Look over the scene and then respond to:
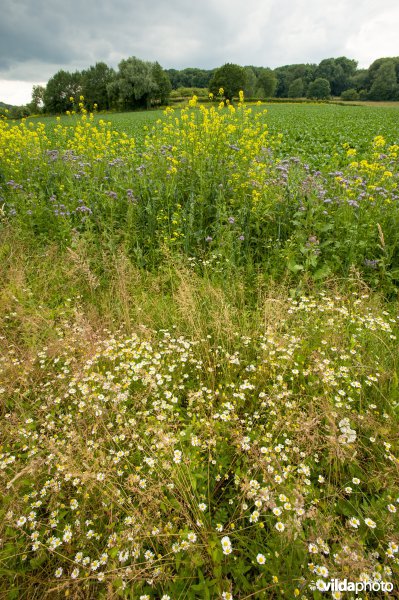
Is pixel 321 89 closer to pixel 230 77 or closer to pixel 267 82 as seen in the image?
pixel 267 82

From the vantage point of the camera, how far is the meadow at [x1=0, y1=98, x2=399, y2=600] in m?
1.64

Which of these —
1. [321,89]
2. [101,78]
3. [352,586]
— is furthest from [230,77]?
[352,586]

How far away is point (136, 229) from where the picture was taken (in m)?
5.28

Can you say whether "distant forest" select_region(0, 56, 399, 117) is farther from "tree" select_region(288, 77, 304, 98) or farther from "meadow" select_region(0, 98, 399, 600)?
"meadow" select_region(0, 98, 399, 600)

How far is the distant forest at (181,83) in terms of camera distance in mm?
32803

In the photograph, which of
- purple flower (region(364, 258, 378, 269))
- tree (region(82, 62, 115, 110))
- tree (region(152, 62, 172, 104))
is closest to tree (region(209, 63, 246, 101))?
tree (region(152, 62, 172, 104))

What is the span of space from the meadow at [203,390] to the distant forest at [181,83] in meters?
4.87

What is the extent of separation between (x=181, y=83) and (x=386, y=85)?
68374 mm

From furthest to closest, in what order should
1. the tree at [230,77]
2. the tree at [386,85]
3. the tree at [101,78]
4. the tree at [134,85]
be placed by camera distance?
1. the tree at [386,85]
2. the tree at [230,77]
3. the tree at [101,78]
4. the tree at [134,85]

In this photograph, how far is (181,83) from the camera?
111 meters

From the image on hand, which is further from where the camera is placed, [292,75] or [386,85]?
[292,75]

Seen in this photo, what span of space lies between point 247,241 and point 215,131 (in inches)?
102

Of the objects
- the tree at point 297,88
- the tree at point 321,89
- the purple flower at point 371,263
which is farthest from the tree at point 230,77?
the purple flower at point 371,263

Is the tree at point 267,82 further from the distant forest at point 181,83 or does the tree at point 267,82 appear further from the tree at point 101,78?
the tree at point 101,78
